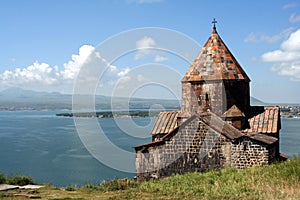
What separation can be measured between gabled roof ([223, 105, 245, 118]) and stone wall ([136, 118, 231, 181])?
1.19 m

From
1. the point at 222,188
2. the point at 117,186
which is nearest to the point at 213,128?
the point at 117,186

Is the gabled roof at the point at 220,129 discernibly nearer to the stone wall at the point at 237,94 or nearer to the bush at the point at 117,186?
the stone wall at the point at 237,94

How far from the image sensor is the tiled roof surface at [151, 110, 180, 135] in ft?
44.0

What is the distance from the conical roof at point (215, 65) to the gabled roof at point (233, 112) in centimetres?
105

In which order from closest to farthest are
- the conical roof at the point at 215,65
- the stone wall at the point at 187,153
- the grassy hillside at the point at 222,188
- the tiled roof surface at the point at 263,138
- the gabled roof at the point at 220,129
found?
the grassy hillside at the point at 222,188 < the tiled roof surface at the point at 263,138 < the gabled roof at the point at 220,129 < the stone wall at the point at 187,153 < the conical roof at the point at 215,65

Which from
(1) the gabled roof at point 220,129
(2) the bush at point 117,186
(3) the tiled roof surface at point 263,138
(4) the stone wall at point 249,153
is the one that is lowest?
(2) the bush at point 117,186

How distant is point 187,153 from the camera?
11430 millimetres

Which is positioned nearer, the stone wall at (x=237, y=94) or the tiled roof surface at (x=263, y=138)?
the tiled roof surface at (x=263, y=138)

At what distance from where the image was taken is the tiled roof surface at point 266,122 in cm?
1196

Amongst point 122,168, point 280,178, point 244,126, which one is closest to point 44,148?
point 122,168

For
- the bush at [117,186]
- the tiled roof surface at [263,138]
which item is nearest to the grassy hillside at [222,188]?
the bush at [117,186]

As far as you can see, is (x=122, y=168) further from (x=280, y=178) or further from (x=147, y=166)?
(x=280, y=178)

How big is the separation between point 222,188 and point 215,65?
233 inches

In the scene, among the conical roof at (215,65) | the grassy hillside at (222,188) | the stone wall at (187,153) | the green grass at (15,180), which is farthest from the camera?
the conical roof at (215,65)
